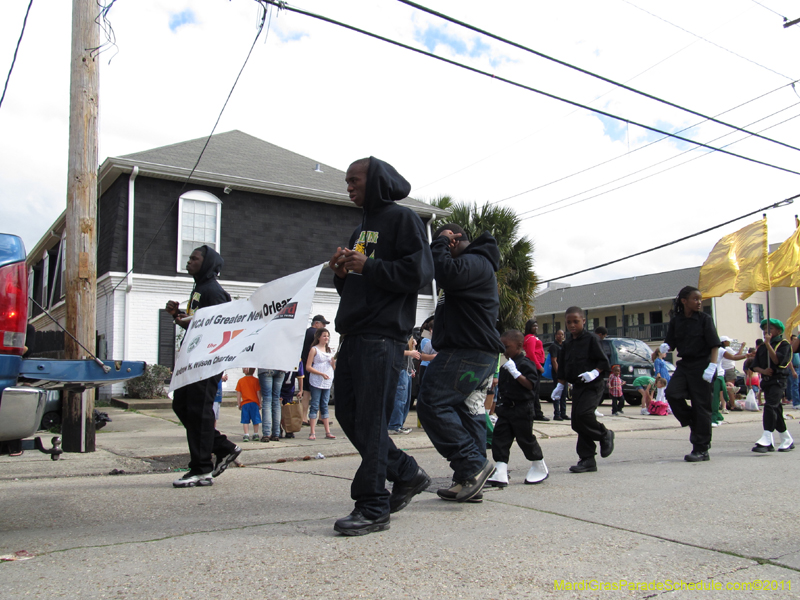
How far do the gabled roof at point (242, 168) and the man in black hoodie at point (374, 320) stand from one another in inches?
510

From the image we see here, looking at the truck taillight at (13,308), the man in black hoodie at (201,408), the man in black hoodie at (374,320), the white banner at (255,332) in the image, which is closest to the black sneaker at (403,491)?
the man in black hoodie at (374,320)

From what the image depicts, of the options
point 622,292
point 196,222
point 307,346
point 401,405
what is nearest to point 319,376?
point 307,346

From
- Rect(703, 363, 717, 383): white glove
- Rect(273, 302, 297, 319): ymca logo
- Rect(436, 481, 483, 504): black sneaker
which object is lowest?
Rect(436, 481, 483, 504): black sneaker

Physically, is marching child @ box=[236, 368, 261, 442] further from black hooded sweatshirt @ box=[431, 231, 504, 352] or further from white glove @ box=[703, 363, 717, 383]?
white glove @ box=[703, 363, 717, 383]

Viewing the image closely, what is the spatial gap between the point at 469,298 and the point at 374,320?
1031mm

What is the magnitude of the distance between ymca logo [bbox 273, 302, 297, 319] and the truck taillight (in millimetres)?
1328

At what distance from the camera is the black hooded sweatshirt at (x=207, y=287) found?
528cm

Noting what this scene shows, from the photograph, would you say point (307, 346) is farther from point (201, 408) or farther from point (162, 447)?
point (201, 408)

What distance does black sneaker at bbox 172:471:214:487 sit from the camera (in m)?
5.04

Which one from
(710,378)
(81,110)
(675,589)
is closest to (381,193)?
(675,589)

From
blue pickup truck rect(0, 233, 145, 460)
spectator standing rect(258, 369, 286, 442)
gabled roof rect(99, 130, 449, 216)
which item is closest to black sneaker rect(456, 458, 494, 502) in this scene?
blue pickup truck rect(0, 233, 145, 460)

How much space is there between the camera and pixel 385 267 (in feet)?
11.3

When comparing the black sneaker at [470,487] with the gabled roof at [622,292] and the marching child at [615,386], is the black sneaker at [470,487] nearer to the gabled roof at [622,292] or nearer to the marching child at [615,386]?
the marching child at [615,386]

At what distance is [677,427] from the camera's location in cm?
1160
